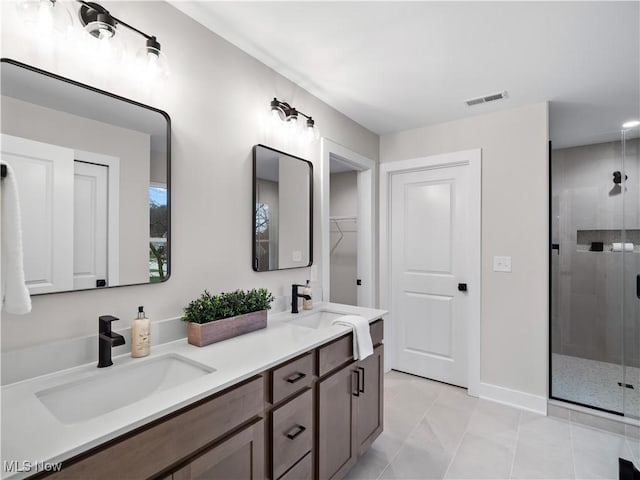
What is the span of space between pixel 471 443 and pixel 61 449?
229 centimetres

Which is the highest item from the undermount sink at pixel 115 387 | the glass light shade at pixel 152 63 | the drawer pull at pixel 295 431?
the glass light shade at pixel 152 63

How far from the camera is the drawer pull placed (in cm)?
137

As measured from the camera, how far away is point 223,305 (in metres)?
1.60

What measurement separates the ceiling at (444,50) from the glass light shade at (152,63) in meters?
0.36

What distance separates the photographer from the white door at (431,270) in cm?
299

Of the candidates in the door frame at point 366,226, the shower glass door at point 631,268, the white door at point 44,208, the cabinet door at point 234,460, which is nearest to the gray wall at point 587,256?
the shower glass door at point 631,268

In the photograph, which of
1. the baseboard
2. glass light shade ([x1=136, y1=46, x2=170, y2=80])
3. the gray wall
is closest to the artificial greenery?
glass light shade ([x1=136, y1=46, x2=170, y2=80])

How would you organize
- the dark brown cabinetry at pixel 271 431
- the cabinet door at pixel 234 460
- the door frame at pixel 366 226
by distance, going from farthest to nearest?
the door frame at pixel 366 226
the cabinet door at pixel 234 460
the dark brown cabinetry at pixel 271 431

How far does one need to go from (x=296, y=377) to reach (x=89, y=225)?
1.02m

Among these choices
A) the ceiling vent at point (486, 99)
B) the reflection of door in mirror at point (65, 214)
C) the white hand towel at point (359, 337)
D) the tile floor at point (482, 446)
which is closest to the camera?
the reflection of door in mirror at point (65, 214)

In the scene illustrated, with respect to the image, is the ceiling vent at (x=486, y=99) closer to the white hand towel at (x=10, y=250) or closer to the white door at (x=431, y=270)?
the white door at (x=431, y=270)

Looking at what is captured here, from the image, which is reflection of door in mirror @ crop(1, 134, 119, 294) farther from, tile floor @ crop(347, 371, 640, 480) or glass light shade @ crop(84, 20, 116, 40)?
tile floor @ crop(347, 371, 640, 480)

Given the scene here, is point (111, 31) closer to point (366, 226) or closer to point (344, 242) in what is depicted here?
point (366, 226)

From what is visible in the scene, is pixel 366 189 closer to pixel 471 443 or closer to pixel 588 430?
pixel 471 443
